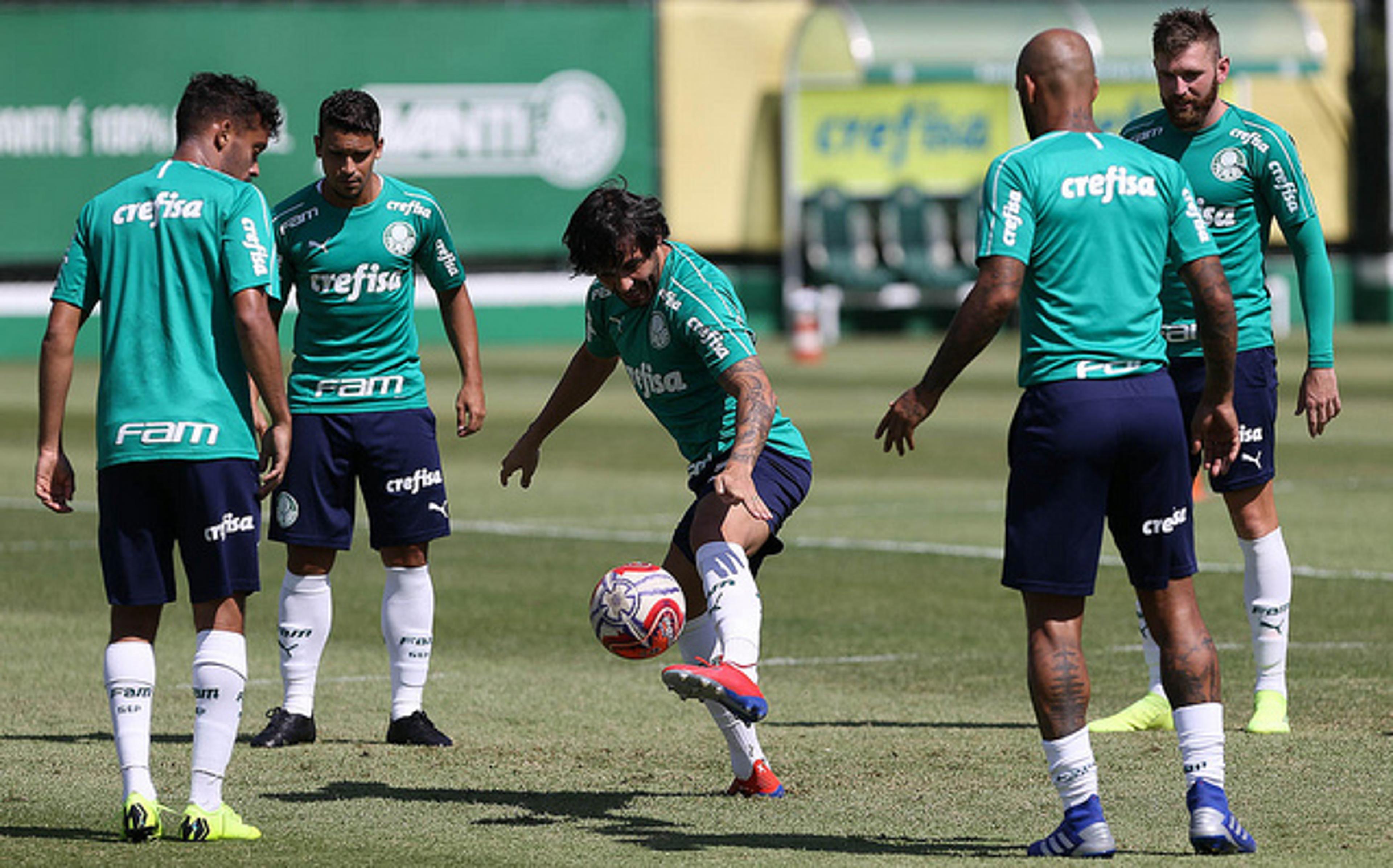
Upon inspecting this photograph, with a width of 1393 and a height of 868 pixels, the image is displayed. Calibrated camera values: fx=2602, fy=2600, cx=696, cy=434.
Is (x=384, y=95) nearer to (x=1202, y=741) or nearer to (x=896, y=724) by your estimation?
(x=896, y=724)

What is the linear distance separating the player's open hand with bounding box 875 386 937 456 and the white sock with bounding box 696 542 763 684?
81 cm

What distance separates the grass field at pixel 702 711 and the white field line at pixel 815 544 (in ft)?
0.14

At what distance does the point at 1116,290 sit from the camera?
6973mm

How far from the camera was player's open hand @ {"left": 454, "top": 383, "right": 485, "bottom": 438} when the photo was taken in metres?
9.64

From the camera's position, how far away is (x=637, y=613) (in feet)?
25.7

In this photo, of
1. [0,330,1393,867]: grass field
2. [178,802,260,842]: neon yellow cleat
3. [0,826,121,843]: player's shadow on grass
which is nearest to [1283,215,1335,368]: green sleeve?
[0,330,1393,867]: grass field

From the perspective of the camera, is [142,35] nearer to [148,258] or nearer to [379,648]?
[379,648]

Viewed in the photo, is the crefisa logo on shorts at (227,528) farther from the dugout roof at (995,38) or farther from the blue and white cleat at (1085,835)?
the dugout roof at (995,38)

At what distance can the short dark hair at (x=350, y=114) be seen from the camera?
8.98 m

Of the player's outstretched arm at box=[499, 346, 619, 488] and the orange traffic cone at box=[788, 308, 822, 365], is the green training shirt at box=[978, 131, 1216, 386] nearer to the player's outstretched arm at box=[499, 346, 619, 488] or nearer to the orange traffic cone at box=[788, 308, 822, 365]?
the player's outstretched arm at box=[499, 346, 619, 488]

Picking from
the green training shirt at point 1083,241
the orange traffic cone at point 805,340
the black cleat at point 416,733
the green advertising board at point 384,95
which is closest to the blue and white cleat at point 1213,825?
the green training shirt at point 1083,241

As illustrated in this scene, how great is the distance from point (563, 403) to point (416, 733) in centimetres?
138

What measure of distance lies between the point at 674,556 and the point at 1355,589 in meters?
5.80

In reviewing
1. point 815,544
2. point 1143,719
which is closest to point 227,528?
point 1143,719
